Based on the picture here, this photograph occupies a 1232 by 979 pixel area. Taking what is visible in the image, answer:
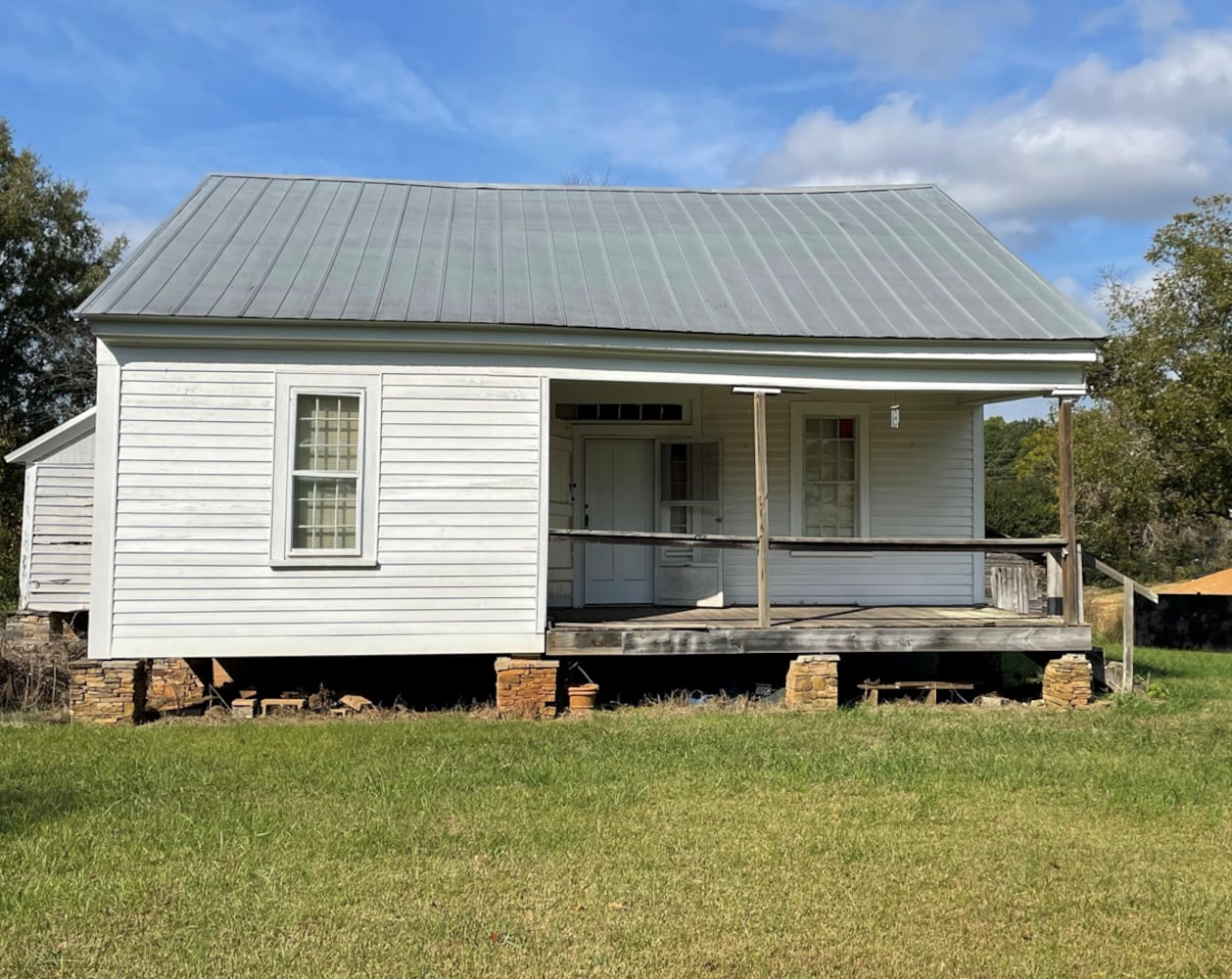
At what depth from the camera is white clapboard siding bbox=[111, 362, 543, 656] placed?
9398 millimetres

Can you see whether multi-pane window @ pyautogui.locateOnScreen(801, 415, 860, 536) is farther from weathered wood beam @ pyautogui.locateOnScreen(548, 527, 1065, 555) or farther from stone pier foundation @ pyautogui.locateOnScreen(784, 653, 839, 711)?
stone pier foundation @ pyautogui.locateOnScreen(784, 653, 839, 711)

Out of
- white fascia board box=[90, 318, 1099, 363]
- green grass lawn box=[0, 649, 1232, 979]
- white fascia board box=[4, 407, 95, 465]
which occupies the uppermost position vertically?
white fascia board box=[90, 318, 1099, 363]

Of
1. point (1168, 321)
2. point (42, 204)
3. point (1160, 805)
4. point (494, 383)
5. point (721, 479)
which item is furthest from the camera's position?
point (42, 204)

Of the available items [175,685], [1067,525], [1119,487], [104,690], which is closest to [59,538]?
[175,685]

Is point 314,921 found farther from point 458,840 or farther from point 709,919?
point 709,919

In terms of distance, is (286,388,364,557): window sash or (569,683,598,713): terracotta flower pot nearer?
(286,388,364,557): window sash

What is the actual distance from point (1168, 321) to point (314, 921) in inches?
798

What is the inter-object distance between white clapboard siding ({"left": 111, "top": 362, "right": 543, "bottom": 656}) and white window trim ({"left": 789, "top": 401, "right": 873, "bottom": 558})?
3.68 meters

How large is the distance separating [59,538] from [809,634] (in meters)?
9.19

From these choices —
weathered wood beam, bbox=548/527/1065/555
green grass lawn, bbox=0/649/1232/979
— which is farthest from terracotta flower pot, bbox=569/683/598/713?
weathered wood beam, bbox=548/527/1065/555

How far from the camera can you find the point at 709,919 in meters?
4.82

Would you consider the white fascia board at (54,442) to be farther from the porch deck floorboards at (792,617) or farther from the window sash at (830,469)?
the window sash at (830,469)

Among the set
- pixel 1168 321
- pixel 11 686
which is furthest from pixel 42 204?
pixel 1168 321

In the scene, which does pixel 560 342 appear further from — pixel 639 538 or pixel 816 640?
pixel 816 640
